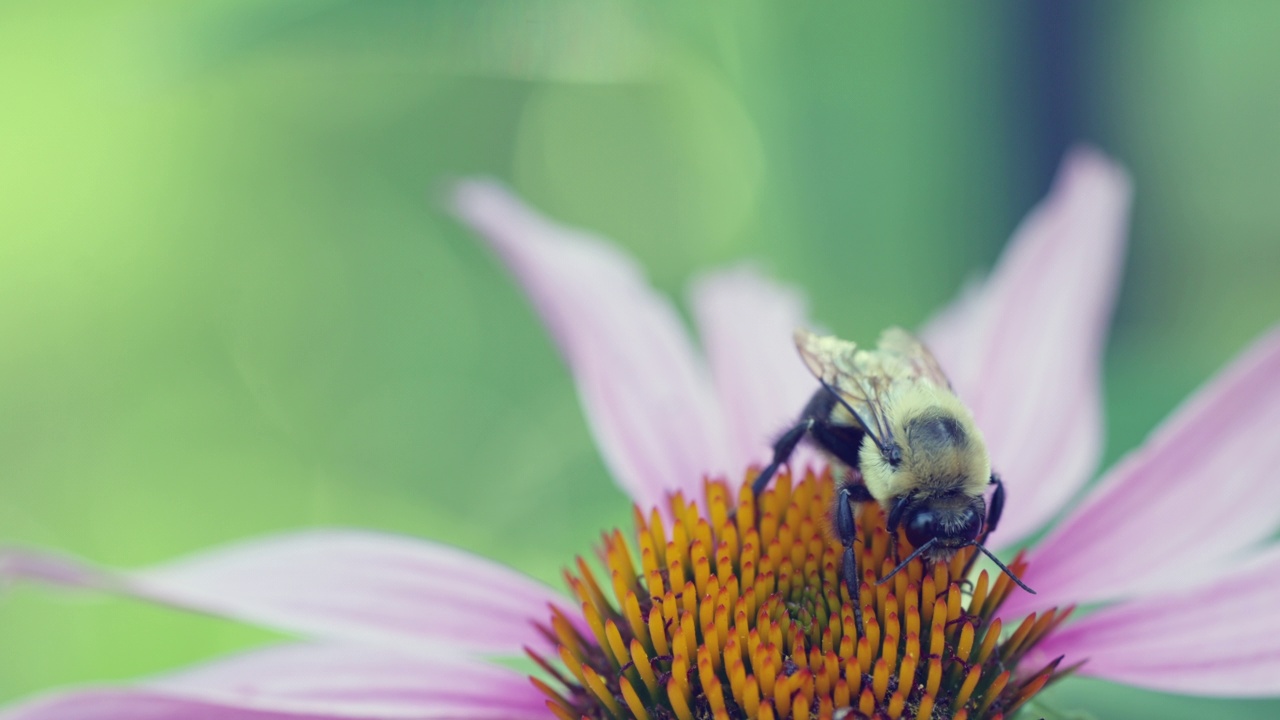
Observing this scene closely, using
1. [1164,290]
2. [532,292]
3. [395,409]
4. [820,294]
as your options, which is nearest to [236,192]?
[395,409]

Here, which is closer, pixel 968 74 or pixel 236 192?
pixel 968 74

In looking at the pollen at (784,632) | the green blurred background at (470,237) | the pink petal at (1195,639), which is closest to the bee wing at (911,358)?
the pollen at (784,632)

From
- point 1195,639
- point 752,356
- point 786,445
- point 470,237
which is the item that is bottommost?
point 1195,639

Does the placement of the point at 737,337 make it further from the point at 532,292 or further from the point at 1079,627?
the point at 1079,627

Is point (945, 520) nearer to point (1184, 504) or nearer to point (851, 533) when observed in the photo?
point (851, 533)

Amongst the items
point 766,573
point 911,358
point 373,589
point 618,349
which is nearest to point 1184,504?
point 911,358

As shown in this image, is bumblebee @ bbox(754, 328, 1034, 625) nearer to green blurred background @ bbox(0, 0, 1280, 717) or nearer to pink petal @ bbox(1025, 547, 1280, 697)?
pink petal @ bbox(1025, 547, 1280, 697)

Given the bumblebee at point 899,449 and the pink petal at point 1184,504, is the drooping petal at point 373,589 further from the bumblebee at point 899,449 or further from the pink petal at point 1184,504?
the pink petal at point 1184,504

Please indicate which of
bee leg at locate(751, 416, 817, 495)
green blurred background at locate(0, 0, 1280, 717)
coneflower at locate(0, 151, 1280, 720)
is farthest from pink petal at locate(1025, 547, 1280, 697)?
green blurred background at locate(0, 0, 1280, 717)
